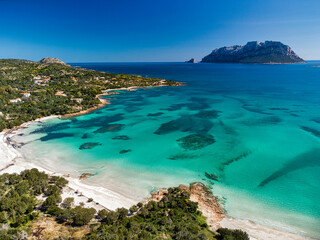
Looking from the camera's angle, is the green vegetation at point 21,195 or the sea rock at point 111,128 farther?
the sea rock at point 111,128

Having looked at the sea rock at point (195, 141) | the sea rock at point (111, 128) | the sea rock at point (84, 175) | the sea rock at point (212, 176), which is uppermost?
the sea rock at point (111, 128)

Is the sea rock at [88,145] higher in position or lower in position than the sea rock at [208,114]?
lower

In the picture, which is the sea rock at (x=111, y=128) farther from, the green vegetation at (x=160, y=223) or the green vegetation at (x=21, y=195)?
the green vegetation at (x=160, y=223)

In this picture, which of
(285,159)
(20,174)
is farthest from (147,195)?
(285,159)

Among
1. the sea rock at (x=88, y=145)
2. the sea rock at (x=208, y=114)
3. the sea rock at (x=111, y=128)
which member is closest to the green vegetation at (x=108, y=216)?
the sea rock at (x=88, y=145)

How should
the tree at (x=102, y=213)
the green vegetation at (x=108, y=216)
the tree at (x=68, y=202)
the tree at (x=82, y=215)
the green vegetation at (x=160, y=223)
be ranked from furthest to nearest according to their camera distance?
the tree at (x=68, y=202)
the tree at (x=102, y=213)
the tree at (x=82, y=215)
the green vegetation at (x=108, y=216)
the green vegetation at (x=160, y=223)

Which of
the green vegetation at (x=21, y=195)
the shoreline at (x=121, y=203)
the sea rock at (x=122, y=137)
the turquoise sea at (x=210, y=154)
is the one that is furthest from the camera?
the sea rock at (x=122, y=137)

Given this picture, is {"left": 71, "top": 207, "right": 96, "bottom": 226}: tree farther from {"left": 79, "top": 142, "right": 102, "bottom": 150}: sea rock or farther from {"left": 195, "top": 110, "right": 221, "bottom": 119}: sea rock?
{"left": 195, "top": 110, "right": 221, "bottom": 119}: sea rock
